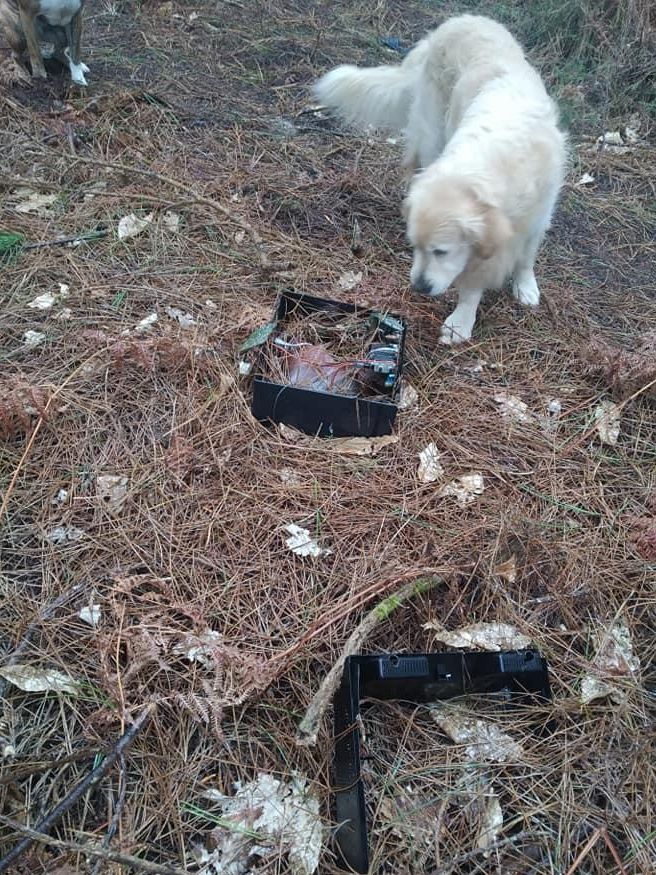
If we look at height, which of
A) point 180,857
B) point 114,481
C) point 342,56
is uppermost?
point 342,56

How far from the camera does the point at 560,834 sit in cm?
158

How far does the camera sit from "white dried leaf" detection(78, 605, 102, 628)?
186 cm

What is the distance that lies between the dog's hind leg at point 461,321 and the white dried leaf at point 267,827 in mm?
2030

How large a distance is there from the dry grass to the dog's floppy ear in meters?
0.51

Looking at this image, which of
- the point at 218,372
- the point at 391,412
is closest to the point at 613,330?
the point at 391,412

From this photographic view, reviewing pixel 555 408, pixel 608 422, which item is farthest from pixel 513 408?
pixel 608 422

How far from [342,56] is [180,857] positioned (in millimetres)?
5846

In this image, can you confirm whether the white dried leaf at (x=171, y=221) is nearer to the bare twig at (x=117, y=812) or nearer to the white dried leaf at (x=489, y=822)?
the bare twig at (x=117, y=812)

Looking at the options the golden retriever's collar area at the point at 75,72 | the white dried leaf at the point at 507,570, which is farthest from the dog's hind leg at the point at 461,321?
the golden retriever's collar area at the point at 75,72

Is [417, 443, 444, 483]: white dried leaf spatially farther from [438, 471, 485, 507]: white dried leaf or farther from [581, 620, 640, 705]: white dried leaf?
[581, 620, 640, 705]: white dried leaf

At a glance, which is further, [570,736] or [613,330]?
[613,330]

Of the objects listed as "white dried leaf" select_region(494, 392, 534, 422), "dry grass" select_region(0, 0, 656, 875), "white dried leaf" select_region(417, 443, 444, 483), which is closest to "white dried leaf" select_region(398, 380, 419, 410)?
"dry grass" select_region(0, 0, 656, 875)

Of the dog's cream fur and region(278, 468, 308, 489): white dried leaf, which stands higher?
the dog's cream fur

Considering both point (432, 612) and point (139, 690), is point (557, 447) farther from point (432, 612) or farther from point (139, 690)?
point (139, 690)
